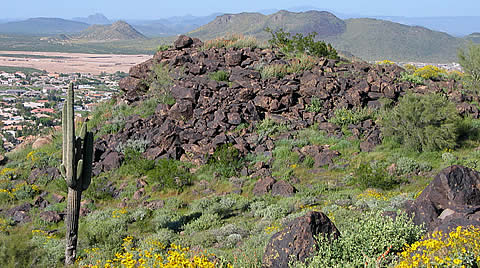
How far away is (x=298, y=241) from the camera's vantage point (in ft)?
16.4

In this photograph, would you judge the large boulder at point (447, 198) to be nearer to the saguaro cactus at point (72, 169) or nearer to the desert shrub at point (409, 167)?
the desert shrub at point (409, 167)

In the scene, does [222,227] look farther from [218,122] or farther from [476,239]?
[218,122]

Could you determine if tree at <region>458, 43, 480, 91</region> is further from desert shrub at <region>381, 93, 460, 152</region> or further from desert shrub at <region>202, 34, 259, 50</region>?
desert shrub at <region>202, 34, 259, 50</region>

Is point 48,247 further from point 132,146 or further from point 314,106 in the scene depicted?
point 314,106

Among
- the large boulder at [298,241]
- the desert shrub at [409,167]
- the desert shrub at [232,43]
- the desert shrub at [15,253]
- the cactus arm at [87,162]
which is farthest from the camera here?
the desert shrub at [232,43]

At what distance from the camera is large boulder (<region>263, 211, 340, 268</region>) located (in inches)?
195

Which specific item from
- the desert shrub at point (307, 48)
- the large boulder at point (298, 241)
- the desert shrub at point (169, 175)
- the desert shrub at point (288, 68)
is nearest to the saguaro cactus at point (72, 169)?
the desert shrub at point (169, 175)

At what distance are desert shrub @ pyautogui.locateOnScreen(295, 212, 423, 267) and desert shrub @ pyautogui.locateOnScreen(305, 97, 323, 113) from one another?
28.8ft

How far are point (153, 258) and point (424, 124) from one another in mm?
9280

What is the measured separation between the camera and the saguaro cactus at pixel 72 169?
22.8 ft

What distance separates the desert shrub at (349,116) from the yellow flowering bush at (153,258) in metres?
8.54

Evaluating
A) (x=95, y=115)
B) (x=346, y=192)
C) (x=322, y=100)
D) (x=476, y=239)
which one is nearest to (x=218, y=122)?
(x=322, y=100)

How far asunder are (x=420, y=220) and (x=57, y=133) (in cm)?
1543

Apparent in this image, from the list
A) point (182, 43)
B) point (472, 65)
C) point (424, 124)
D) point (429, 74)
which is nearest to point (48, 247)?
point (424, 124)
